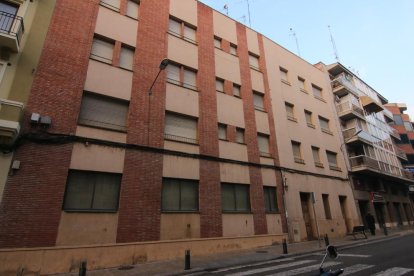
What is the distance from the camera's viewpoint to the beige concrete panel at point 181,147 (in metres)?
12.8

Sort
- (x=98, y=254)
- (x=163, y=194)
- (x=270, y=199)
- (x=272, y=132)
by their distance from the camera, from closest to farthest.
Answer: (x=98, y=254)
(x=163, y=194)
(x=270, y=199)
(x=272, y=132)

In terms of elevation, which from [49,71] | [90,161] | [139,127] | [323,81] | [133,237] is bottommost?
[133,237]

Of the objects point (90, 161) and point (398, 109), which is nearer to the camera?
point (90, 161)

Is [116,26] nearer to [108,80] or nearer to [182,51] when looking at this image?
[108,80]

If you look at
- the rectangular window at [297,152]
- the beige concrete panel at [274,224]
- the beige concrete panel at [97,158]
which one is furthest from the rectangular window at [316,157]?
the beige concrete panel at [97,158]

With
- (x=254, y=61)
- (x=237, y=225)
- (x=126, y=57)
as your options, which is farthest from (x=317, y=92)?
(x=126, y=57)

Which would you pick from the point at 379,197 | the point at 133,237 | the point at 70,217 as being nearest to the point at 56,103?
the point at 70,217

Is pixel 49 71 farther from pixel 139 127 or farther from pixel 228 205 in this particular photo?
pixel 228 205

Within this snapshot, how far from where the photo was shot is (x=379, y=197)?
24500 millimetres

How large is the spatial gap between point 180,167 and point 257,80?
9.77 m

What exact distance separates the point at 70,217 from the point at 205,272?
5.28 metres

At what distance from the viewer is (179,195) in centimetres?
1248

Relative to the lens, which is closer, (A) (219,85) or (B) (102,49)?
(B) (102,49)

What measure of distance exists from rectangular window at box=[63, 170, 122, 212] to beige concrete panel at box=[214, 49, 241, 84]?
382 inches
